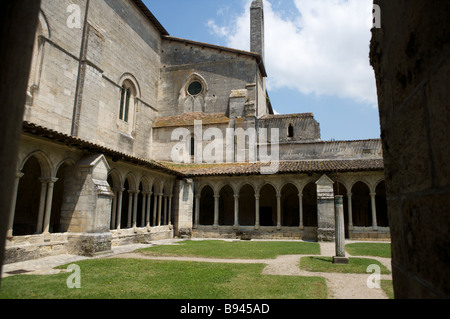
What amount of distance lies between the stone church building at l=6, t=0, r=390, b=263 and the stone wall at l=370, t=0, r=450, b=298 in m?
8.37

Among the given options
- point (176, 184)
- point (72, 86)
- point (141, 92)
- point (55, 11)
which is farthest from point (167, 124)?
point (55, 11)

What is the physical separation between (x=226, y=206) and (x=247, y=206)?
1.61 meters

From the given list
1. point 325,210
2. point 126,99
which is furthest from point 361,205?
point 126,99

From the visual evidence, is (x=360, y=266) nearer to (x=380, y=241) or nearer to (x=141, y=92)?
(x=380, y=241)

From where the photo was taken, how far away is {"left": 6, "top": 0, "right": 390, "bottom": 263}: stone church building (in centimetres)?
1008

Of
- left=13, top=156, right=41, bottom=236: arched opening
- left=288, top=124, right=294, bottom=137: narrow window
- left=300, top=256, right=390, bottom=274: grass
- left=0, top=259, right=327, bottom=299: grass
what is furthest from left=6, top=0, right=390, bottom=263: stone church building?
left=300, top=256, right=390, bottom=274: grass

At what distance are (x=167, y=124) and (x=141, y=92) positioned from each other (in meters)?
3.00

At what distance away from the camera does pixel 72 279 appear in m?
6.11

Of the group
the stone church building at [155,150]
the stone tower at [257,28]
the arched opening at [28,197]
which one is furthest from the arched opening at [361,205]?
the arched opening at [28,197]

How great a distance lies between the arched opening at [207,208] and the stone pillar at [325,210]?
8687 mm

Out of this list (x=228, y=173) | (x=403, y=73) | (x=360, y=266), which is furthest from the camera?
(x=228, y=173)

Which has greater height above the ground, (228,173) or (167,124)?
(167,124)

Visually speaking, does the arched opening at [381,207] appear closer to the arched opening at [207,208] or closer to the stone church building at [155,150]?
the stone church building at [155,150]

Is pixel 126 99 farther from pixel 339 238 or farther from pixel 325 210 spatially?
pixel 339 238
